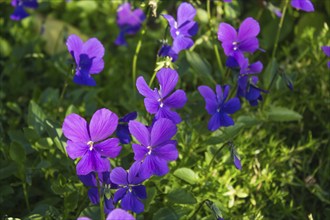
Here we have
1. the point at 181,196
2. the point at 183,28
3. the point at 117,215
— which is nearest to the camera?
the point at 117,215

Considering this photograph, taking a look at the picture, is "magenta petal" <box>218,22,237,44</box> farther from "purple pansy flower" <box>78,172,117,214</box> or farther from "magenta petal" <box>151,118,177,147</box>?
"purple pansy flower" <box>78,172,117,214</box>

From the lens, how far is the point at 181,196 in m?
2.08

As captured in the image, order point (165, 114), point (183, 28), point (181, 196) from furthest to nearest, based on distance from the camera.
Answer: point (183, 28), point (181, 196), point (165, 114)

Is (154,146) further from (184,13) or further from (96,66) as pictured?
(184,13)

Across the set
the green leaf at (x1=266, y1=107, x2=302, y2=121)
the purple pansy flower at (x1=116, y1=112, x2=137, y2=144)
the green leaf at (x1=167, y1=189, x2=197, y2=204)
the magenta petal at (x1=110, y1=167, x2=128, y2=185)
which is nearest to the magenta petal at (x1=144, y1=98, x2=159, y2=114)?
the purple pansy flower at (x1=116, y1=112, x2=137, y2=144)

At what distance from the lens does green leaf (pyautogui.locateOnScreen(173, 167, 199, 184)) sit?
2162 millimetres

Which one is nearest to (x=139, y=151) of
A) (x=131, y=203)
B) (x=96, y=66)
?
(x=131, y=203)

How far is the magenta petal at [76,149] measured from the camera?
1686mm

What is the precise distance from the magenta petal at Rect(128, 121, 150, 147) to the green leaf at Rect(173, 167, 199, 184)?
43cm

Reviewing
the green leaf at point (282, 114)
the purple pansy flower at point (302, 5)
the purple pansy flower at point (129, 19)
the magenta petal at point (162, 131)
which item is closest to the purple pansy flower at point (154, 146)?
the magenta petal at point (162, 131)

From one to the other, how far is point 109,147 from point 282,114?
1.10 meters

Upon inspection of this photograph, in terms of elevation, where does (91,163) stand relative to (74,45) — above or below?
below

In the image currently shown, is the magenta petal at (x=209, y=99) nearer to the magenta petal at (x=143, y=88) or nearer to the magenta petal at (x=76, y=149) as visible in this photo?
the magenta petal at (x=143, y=88)

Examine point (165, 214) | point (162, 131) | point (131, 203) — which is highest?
point (162, 131)
